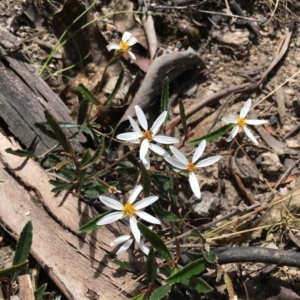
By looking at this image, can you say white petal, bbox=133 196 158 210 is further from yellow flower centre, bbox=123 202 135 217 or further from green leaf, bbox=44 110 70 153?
green leaf, bbox=44 110 70 153

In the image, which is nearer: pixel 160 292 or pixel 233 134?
pixel 160 292

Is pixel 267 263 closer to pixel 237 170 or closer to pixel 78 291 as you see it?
pixel 237 170

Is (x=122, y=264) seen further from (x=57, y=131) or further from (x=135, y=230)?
(x=57, y=131)

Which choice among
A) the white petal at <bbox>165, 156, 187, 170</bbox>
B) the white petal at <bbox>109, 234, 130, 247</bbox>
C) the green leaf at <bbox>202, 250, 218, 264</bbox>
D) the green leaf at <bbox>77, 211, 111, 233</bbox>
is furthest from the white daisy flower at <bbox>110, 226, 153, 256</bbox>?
the white petal at <bbox>165, 156, 187, 170</bbox>

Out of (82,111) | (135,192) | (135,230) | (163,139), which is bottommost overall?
(135,230)

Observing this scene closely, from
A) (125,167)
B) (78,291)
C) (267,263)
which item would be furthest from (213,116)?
(78,291)

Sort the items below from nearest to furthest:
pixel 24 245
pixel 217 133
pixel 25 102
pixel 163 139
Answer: pixel 24 245, pixel 163 139, pixel 217 133, pixel 25 102

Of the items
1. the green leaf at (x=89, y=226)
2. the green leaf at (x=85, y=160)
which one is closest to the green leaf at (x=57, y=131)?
the green leaf at (x=85, y=160)

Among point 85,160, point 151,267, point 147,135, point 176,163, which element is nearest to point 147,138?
point 147,135
